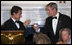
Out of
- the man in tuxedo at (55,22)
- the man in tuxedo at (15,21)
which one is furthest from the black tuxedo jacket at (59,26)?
the man in tuxedo at (15,21)

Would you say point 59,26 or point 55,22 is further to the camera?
point 55,22

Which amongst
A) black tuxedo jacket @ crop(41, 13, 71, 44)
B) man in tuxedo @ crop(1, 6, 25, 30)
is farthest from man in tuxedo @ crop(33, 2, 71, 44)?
man in tuxedo @ crop(1, 6, 25, 30)

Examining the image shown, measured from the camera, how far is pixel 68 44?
105 inches

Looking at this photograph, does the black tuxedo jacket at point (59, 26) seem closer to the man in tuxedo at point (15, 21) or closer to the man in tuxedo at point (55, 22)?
the man in tuxedo at point (55, 22)

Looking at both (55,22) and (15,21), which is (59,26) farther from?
(15,21)

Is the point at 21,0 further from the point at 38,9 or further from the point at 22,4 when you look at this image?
the point at 38,9

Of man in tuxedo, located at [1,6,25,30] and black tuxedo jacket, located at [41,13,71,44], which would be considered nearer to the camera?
black tuxedo jacket, located at [41,13,71,44]

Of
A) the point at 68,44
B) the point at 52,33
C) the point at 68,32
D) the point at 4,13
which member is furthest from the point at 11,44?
the point at 4,13

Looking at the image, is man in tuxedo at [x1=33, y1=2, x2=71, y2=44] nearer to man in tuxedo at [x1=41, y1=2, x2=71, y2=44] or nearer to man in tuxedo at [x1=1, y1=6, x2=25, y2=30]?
man in tuxedo at [x1=41, y1=2, x2=71, y2=44]

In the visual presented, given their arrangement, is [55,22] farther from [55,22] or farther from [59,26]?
[59,26]

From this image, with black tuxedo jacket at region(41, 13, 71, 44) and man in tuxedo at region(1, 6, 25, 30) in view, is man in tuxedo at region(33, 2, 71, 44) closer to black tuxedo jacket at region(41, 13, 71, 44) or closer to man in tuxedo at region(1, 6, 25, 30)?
black tuxedo jacket at region(41, 13, 71, 44)

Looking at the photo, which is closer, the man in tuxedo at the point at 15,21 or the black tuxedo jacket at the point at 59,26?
the black tuxedo jacket at the point at 59,26

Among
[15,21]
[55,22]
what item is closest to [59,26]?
[55,22]

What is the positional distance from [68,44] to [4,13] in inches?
112
